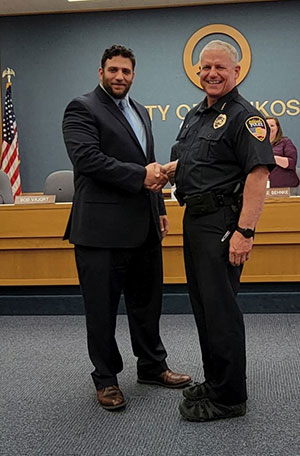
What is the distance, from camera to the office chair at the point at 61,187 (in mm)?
4645

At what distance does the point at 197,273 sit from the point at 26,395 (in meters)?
0.98

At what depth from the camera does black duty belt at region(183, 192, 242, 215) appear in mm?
2273

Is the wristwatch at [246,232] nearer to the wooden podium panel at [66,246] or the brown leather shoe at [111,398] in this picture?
the brown leather shoe at [111,398]

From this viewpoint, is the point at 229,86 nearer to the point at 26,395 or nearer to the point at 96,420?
the point at 96,420

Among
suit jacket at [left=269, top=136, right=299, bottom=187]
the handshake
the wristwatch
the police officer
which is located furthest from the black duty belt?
suit jacket at [left=269, top=136, right=299, bottom=187]

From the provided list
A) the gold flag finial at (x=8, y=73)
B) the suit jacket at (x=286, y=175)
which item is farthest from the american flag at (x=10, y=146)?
the suit jacket at (x=286, y=175)

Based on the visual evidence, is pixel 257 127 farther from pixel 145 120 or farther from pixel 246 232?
pixel 145 120

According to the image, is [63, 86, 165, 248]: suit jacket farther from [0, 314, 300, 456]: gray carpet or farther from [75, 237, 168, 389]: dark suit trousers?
[0, 314, 300, 456]: gray carpet

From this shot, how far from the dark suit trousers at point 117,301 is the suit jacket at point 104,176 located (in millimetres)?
89

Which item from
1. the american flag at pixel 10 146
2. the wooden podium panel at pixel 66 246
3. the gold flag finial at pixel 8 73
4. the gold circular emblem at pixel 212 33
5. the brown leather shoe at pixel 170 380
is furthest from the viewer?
the gold flag finial at pixel 8 73

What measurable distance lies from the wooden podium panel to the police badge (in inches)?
69.4

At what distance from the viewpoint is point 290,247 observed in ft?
13.1

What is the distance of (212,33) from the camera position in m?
7.04

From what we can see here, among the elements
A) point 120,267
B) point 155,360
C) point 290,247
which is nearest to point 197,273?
point 120,267
